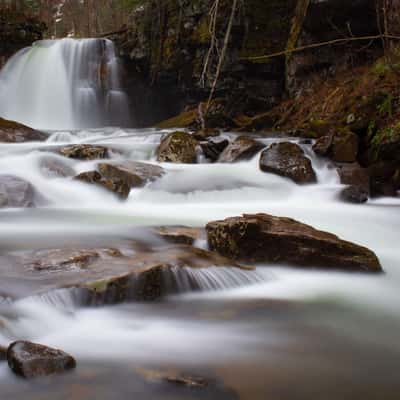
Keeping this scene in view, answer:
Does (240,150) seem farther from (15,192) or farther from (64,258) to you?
(64,258)

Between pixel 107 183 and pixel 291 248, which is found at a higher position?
pixel 291 248

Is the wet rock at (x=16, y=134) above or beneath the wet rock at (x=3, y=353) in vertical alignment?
above

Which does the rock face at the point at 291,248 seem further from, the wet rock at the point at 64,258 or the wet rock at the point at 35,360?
the wet rock at the point at 35,360

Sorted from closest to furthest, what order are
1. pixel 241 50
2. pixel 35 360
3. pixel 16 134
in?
pixel 35 360
pixel 16 134
pixel 241 50

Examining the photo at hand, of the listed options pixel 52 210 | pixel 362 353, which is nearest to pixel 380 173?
pixel 52 210

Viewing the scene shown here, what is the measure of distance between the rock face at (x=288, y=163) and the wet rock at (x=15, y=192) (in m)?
4.03

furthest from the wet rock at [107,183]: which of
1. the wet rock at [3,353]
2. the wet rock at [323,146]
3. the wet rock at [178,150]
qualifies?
the wet rock at [3,353]

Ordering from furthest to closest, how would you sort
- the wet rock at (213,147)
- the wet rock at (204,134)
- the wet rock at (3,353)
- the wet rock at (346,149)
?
the wet rock at (204,134) → the wet rock at (213,147) → the wet rock at (346,149) → the wet rock at (3,353)

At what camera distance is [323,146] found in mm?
9086

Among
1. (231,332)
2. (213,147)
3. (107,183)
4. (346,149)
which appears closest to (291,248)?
(231,332)

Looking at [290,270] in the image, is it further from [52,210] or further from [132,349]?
[52,210]

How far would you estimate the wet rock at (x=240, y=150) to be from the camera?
9.42 meters

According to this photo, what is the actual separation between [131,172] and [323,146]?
357 centimetres

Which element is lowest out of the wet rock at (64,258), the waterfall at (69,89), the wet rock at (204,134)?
the wet rock at (64,258)
